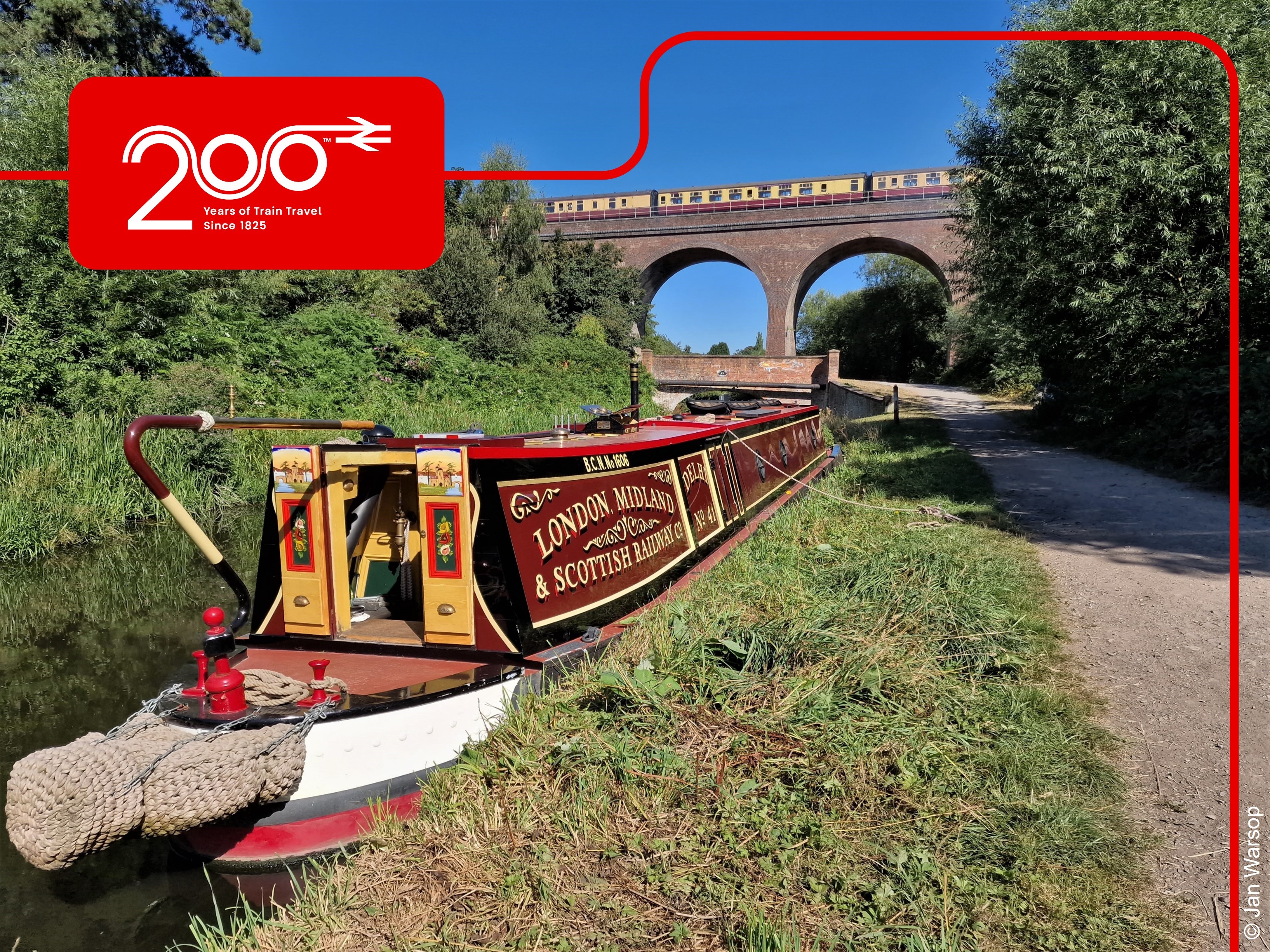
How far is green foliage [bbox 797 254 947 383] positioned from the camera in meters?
38.4

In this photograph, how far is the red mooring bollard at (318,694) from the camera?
10.8 ft

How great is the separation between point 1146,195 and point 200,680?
39.3 ft

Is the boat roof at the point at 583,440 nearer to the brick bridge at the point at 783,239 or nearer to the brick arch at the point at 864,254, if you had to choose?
the brick bridge at the point at 783,239

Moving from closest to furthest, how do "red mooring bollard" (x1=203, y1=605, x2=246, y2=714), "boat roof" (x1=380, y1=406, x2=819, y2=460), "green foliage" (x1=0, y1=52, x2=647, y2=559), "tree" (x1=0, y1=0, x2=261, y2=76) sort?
"red mooring bollard" (x1=203, y1=605, x2=246, y2=714), "boat roof" (x1=380, y1=406, x2=819, y2=460), "green foliage" (x1=0, y1=52, x2=647, y2=559), "tree" (x1=0, y1=0, x2=261, y2=76)

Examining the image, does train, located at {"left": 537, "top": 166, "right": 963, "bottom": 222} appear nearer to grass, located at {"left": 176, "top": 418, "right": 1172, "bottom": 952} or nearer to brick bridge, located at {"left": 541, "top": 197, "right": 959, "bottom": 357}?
brick bridge, located at {"left": 541, "top": 197, "right": 959, "bottom": 357}

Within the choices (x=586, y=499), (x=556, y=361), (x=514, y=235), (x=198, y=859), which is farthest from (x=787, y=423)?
(x=514, y=235)

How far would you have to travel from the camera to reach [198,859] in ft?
10.7

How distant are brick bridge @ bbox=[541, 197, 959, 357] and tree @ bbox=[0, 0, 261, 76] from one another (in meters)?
17.6

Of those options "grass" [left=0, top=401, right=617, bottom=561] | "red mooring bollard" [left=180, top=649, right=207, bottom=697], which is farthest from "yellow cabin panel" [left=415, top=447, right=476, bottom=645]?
"grass" [left=0, top=401, right=617, bottom=561]

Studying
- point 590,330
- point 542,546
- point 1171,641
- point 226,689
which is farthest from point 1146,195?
point 590,330

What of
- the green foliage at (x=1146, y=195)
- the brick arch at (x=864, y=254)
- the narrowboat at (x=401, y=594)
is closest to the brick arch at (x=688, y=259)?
the brick arch at (x=864, y=254)

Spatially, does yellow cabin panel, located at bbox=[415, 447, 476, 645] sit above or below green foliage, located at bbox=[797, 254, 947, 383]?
below

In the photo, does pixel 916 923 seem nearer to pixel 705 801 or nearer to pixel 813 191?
pixel 705 801

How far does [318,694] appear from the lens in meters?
3.37
